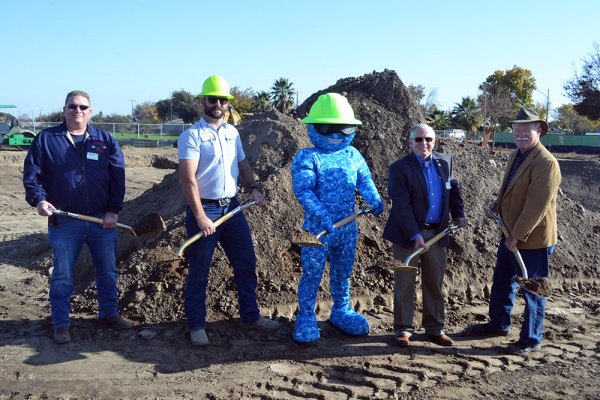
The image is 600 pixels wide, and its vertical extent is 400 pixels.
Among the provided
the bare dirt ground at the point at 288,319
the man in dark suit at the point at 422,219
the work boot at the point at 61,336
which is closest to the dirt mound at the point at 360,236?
the bare dirt ground at the point at 288,319

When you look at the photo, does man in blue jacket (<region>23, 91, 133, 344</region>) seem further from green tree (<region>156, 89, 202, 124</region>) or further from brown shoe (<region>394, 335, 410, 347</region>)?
green tree (<region>156, 89, 202, 124</region>)

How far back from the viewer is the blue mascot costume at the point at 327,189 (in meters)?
4.58

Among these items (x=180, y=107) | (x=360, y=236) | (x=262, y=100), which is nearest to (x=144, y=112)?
(x=180, y=107)

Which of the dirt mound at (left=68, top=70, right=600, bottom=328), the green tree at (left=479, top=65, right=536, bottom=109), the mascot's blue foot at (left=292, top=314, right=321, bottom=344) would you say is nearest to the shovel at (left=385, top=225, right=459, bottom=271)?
the mascot's blue foot at (left=292, top=314, right=321, bottom=344)

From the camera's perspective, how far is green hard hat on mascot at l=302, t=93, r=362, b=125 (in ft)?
15.2

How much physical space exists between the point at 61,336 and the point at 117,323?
1.54 feet

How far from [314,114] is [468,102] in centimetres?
3674

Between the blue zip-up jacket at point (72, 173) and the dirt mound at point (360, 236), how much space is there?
744 mm

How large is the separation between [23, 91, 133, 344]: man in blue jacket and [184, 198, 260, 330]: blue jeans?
28.4 inches

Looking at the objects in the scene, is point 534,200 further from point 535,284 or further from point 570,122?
point 570,122

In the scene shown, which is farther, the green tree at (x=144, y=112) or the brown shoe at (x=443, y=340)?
the green tree at (x=144, y=112)

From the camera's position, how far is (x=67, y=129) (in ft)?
15.6

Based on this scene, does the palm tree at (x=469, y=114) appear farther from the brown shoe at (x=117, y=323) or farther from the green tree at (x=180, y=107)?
the brown shoe at (x=117, y=323)

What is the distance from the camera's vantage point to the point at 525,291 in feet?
15.3
